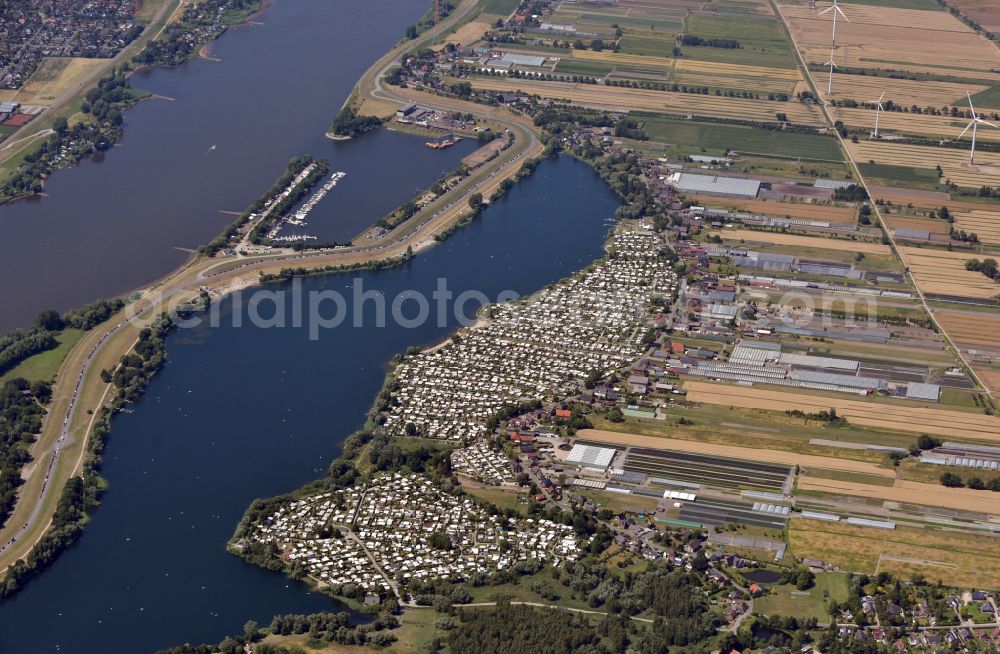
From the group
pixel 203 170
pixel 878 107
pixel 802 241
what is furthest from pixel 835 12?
pixel 203 170

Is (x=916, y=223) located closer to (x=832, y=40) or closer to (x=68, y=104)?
(x=832, y=40)

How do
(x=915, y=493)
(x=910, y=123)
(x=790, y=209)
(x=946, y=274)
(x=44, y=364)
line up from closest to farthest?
(x=915, y=493) < (x=44, y=364) < (x=946, y=274) < (x=790, y=209) < (x=910, y=123)

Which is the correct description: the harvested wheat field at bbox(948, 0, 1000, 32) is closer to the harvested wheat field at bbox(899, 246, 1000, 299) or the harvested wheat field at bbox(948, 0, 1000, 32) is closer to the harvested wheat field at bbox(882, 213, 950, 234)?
the harvested wheat field at bbox(882, 213, 950, 234)

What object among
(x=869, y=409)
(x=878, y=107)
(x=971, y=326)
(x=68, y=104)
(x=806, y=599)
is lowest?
(x=806, y=599)

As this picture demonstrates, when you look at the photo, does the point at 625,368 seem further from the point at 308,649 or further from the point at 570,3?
the point at 570,3

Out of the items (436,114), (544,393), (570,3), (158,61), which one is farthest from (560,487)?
(570,3)

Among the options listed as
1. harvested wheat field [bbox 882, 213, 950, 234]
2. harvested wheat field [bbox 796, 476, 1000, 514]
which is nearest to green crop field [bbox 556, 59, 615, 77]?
harvested wheat field [bbox 882, 213, 950, 234]
